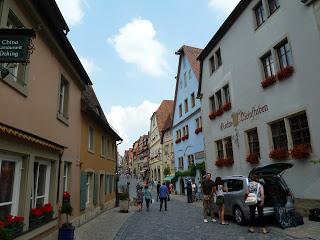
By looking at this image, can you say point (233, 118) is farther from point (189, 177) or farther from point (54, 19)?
point (189, 177)

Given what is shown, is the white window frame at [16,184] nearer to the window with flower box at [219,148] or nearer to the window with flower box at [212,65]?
the window with flower box at [219,148]

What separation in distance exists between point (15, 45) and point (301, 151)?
10.7 metres

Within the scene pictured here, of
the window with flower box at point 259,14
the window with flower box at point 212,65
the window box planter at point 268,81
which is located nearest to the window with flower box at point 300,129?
the window box planter at point 268,81

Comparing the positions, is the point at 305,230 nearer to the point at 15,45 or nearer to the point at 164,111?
the point at 15,45

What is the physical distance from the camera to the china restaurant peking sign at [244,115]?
50.5 feet

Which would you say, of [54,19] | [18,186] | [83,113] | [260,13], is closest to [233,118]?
[260,13]

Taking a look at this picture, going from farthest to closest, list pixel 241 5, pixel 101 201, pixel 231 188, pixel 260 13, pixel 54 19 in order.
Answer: pixel 101 201 < pixel 241 5 < pixel 260 13 < pixel 231 188 < pixel 54 19

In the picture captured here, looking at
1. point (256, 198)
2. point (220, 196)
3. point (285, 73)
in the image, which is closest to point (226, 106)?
point (285, 73)

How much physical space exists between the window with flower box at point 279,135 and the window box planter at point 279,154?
25 cm

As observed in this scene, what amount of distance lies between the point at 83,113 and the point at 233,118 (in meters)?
8.68

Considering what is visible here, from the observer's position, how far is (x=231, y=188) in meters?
12.7

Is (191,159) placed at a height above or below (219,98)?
below

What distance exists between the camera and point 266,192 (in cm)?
1123

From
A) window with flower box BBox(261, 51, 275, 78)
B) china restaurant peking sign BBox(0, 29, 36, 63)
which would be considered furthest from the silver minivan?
china restaurant peking sign BBox(0, 29, 36, 63)
